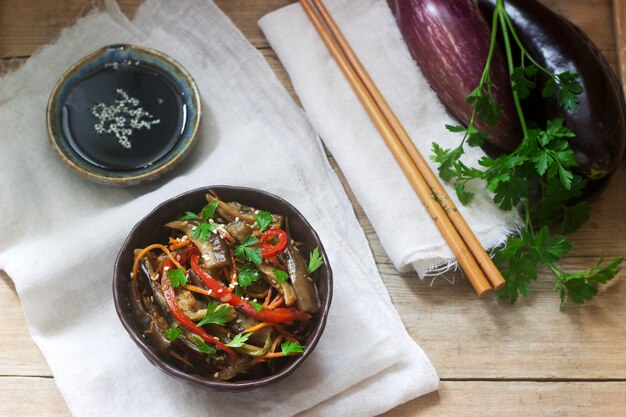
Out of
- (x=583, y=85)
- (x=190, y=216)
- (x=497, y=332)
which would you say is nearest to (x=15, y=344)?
(x=190, y=216)

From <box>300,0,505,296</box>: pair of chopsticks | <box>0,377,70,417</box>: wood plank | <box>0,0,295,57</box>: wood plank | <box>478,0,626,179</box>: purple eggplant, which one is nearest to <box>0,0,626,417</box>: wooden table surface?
<box>0,377,70,417</box>: wood plank

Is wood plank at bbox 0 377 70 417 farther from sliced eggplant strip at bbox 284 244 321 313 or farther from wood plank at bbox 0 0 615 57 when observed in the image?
wood plank at bbox 0 0 615 57

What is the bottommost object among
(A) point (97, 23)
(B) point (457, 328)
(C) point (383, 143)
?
(B) point (457, 328)

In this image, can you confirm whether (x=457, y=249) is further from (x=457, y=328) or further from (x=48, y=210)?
(x=48, y=210)

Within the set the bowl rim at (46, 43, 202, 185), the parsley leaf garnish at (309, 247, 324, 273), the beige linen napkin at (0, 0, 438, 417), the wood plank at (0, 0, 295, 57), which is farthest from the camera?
the wood plank at (0, 0, 295, 57)

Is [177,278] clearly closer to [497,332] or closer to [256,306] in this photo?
[256,306]

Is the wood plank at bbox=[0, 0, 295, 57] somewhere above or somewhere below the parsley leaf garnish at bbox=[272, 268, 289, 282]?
above

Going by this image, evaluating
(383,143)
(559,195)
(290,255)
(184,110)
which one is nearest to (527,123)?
(559,195)
